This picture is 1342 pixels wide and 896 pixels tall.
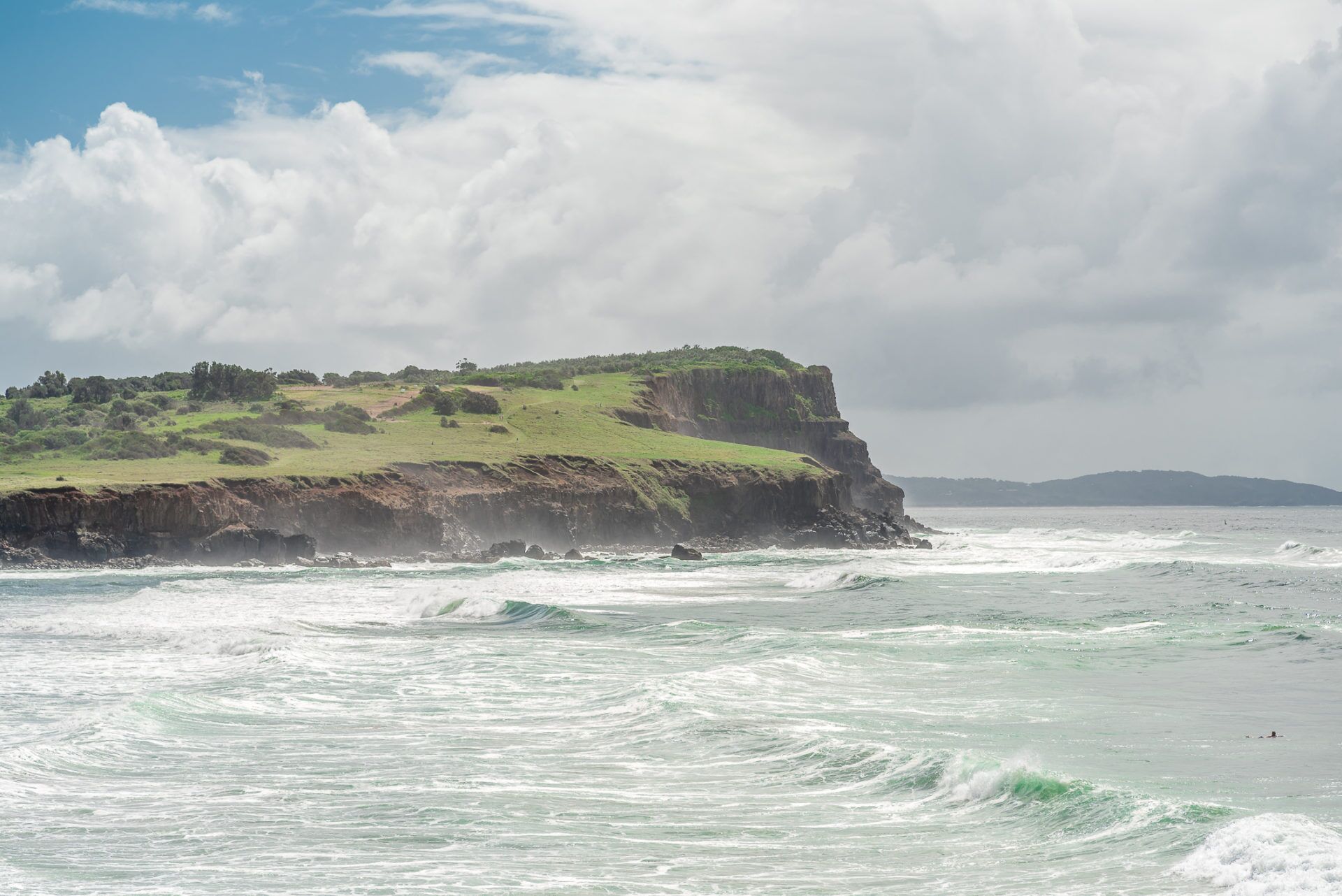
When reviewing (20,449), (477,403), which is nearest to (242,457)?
(20,449)

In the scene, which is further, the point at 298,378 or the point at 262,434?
the point at 298,378

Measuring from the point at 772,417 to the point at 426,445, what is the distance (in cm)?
5938

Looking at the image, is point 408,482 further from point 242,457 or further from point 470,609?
point 470,609

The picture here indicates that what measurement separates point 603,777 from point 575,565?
149 feet

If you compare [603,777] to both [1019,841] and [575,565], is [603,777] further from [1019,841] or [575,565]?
[575,565]

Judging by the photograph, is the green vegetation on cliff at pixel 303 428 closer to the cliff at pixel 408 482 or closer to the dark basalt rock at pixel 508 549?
the cliff at pixel 408 482

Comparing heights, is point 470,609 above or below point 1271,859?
below

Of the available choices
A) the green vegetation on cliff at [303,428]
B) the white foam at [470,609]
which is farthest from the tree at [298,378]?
the white foam at [470,609]

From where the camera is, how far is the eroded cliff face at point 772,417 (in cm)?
12369

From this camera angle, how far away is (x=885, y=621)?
32.9 m

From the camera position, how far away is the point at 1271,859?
1028cm

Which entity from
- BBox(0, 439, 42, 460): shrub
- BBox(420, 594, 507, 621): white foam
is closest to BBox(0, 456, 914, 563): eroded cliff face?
A: BBox(0, 439, 42, 460): shrub

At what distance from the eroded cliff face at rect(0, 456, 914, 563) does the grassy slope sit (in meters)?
1.50

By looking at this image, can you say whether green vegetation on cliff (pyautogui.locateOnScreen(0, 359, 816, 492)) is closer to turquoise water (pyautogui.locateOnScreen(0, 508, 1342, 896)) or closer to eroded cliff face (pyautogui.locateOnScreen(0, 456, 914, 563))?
eroded cliff face (pyautogui.locateOnScreen(0, 456, 914, 563))
